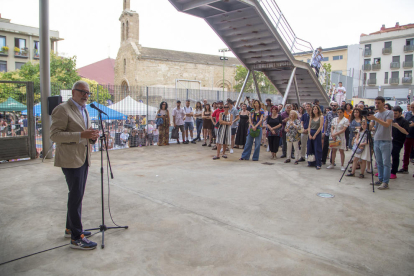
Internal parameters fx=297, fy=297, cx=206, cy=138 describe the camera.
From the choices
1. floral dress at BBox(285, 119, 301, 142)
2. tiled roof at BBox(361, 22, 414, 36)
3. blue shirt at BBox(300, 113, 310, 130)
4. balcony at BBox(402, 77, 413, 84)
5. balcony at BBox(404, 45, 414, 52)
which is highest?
tiled roof at BBox(361, 22, 414, 36)

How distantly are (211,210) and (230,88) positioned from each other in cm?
4433

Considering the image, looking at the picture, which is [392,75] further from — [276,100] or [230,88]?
[276,100]

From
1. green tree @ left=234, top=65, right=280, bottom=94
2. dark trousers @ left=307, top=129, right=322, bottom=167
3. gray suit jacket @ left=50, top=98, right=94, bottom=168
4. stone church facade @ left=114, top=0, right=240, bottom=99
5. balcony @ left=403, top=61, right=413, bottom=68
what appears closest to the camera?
gray suit jacket @ left=50, top=98, right=94, bottom=168

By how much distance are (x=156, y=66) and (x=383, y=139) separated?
38069mm

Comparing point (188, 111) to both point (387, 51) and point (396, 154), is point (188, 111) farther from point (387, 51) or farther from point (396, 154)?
point (387, 51)

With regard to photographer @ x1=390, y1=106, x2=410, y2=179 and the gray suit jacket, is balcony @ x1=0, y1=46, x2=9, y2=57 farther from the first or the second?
photographer @ x1=390, y1=106, x2=410, y2=179

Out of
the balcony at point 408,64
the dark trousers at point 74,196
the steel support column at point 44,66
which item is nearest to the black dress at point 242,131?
the steel support column at point 44,66

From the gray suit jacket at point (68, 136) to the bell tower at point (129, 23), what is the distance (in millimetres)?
40894

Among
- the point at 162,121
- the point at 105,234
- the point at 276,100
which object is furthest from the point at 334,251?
the point at 276,100

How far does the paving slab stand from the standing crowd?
2.52ft

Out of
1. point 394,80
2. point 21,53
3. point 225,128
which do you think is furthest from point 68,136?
point 394,80

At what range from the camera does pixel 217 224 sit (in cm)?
432

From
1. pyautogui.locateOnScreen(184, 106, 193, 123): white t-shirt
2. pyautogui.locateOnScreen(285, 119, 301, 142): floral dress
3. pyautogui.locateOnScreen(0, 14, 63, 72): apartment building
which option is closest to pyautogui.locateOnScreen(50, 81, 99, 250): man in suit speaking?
pyautogui.locateOnScreen(285, 119, 301, 142): floral dress

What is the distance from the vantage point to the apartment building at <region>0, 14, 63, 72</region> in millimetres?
41812
